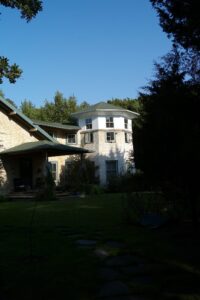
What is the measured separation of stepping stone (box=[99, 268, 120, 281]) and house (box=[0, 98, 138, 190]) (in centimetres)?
2005

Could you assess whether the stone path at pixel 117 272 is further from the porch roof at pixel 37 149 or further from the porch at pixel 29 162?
the porch at pixel 29 162

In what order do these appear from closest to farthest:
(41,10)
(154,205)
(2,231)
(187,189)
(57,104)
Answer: (41,10) → (187,189) → (2,231) → (154,205) → (57,104)

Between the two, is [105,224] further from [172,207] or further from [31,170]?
[31,170]

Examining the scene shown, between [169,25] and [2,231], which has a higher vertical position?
[169,25]

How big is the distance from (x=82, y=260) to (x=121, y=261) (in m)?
0.61

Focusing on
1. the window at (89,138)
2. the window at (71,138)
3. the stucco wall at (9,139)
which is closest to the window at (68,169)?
the window at (71,138)

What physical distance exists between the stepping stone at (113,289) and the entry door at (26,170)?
974 inches

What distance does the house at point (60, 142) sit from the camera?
1117 inches

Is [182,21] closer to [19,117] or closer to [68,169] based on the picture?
[19,117]

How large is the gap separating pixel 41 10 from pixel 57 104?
5302 centimetres

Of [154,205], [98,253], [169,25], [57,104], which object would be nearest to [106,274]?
[98,253]

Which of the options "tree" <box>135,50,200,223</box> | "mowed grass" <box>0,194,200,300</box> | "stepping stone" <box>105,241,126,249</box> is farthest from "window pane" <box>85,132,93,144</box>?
"stepping stone" <box>105,241,126,249</box>

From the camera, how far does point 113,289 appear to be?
5.05m

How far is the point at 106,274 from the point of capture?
→ 5.79m
